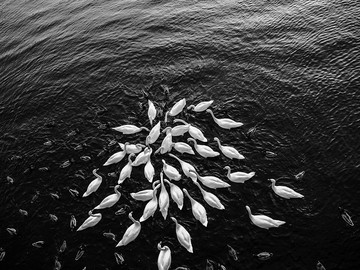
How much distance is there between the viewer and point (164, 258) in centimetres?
2041

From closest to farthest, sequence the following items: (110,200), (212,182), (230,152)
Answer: (110,200) < (212,182) < (230,152)

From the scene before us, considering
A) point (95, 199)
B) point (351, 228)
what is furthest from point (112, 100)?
point (351, 228)

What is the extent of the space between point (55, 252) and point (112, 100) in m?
17.5

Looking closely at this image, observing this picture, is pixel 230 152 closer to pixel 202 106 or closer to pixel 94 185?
pixel 202 106

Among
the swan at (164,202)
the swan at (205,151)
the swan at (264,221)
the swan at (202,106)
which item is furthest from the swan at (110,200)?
the swan at (202,106)

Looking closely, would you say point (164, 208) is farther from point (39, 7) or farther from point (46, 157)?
point (39, 7)

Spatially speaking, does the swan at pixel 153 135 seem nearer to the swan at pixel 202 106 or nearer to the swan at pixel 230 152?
the swan at pixel 202 106

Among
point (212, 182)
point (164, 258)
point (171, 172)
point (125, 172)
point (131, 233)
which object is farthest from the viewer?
point (125, 172)

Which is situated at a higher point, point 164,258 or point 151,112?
point 151,112

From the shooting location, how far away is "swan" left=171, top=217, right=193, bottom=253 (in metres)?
21.0

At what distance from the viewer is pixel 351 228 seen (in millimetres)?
21031

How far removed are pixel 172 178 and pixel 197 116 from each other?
815 cm

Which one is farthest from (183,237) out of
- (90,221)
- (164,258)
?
(90,221)

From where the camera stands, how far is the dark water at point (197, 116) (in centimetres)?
2180
